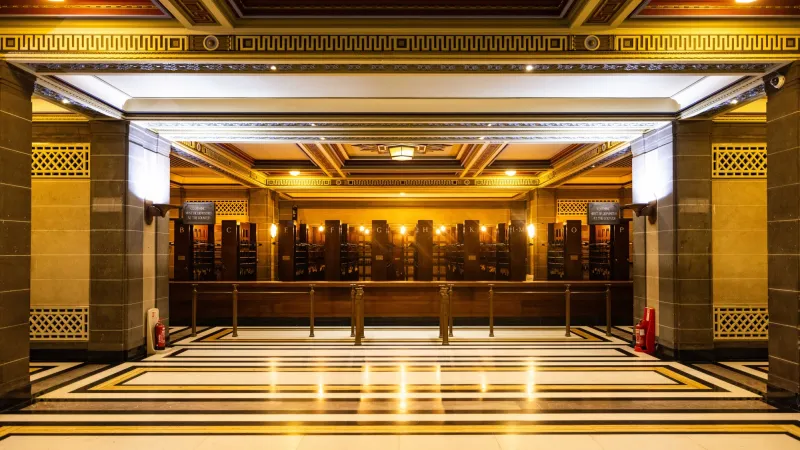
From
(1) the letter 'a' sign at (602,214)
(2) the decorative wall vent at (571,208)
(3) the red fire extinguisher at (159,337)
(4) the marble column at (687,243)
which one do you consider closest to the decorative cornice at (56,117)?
(3) the red fire extinguisher at (159,337)

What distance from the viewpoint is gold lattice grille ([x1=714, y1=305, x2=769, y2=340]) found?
6930mm

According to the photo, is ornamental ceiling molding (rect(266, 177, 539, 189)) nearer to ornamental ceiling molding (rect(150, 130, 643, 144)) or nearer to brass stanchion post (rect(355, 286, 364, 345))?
ornamental ceiling molding (rect(150, 130, 643, 144))

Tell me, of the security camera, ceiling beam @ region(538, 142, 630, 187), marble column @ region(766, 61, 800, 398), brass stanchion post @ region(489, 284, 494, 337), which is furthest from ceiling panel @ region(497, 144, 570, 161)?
marble column @ region(766, 61, 800, 398)

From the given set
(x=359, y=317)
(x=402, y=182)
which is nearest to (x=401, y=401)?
(x=359, y=317)

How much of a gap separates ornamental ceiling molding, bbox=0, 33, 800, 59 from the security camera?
226 millimetres

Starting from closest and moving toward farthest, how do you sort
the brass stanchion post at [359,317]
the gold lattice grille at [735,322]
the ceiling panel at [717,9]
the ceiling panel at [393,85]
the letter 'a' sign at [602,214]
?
the ceiling panel at [717,9] < the ceiling panel at [393,85] < the gold lattice grille at [735,322] < the brass stanchion post at [359,317] < the letter 'a' sign at [602,214]

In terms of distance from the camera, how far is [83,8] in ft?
15.5

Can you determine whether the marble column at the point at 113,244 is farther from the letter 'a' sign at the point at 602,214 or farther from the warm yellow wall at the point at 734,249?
the warm yellow wall at the point at 734,249

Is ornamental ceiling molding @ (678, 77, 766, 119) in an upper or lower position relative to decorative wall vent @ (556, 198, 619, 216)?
upper

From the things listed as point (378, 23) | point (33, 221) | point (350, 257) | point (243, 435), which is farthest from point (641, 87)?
point (350, 257)

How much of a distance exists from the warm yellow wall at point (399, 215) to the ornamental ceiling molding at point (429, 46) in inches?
508

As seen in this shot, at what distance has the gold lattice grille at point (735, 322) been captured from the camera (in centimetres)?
693

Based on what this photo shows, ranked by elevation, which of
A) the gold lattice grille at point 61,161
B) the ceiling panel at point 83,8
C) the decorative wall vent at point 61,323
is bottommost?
the decorative wall vent at point 61,323

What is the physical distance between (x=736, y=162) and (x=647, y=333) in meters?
2.52
